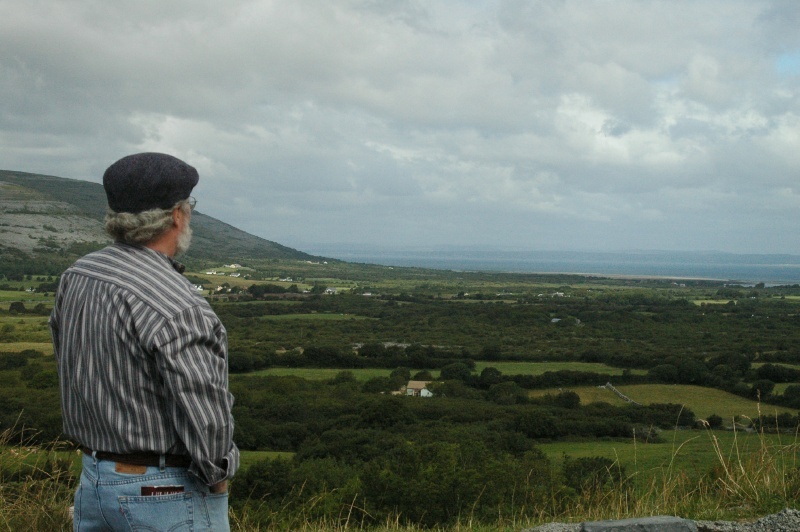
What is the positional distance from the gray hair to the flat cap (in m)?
0.02

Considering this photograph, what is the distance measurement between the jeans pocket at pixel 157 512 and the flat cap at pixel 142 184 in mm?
976

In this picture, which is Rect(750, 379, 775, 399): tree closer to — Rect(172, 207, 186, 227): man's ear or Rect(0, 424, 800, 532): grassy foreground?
Rect(0, 424, 800, 532): grassy foreground

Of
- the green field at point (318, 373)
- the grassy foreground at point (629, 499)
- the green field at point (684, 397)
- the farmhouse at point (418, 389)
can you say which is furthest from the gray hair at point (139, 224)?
the green field at point (318, 373)

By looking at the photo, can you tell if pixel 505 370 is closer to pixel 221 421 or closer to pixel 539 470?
pixel 539 470

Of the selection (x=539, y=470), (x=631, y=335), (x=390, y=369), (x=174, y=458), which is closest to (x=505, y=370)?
(x=390, y=369)

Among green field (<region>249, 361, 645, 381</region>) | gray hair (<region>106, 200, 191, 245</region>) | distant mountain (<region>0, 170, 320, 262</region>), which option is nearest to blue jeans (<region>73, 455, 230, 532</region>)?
gray hair (<region>106, 200, 191, 245</region>)

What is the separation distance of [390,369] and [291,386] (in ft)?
45.0

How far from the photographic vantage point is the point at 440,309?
3671 inches

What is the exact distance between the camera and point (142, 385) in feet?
7.37

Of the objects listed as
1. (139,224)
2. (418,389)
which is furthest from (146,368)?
(418,389)

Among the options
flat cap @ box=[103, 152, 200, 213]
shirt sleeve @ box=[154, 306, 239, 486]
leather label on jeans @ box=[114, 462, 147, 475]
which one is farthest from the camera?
flat cap @ box=[103, 152, 200, 213]

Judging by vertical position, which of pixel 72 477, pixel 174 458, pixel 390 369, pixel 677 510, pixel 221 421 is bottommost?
pixel 390 369

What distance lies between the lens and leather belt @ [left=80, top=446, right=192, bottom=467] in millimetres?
2281

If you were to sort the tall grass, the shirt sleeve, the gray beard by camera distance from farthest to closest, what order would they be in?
the tall grass, the gray beard, the shirt sleeve
